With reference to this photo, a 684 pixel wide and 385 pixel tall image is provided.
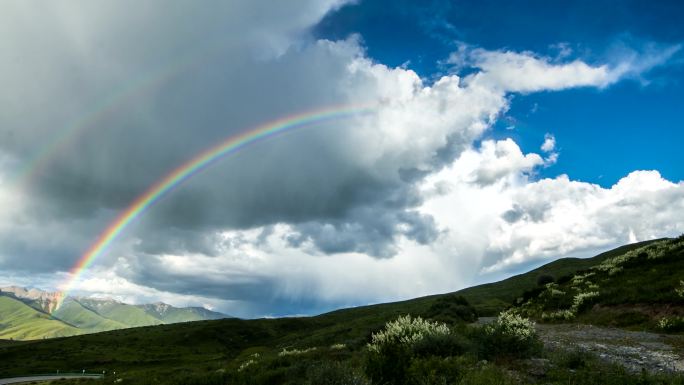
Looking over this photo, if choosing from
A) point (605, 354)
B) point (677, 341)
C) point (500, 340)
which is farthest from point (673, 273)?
point (500, 340)

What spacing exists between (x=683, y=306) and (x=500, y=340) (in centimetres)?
1316

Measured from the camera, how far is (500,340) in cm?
1556

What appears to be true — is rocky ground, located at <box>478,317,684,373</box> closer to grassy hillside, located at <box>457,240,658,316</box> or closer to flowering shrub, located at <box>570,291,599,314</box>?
flowering shrub, located at <box>570,291,599,314</box>

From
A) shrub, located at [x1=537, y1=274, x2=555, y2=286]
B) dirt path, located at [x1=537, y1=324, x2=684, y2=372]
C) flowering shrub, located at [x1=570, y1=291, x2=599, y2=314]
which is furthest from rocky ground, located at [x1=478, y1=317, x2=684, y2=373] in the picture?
shrub, located at [x1=537, y1=274, x2=555, y2=286]

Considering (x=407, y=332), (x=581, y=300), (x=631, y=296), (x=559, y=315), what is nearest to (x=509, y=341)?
(x=407, y=332)

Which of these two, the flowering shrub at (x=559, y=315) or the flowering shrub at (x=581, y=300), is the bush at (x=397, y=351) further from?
the flowering shrub at (x=581, y=300)

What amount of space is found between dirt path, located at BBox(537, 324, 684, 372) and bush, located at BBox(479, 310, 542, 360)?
203 centimetres

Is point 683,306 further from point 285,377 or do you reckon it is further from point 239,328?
point 239,328

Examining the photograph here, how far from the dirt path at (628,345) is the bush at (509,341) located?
203 centimetres

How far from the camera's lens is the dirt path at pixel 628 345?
13.2m

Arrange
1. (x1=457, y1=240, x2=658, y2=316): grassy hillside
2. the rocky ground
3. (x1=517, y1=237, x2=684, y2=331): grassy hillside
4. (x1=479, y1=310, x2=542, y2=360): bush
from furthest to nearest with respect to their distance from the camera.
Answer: (x1=457, y1=240, x2=658, y2=316): grassy hillside
(x1=517, y1=237, x2=684, y2=331): grassy hillside
(x1=479, y1=310, x2=542, y2=360): bush
the rocky ground

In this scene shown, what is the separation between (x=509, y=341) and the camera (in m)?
15.4

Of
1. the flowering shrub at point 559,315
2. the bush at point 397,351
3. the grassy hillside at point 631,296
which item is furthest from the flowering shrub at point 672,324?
the bush at point 397,351

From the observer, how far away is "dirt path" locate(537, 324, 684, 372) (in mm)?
13222
